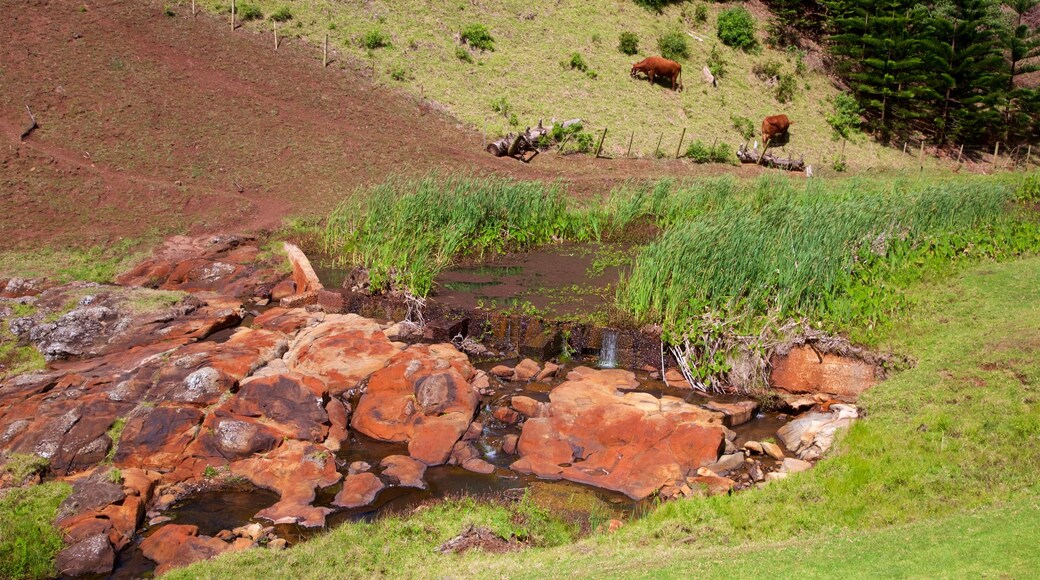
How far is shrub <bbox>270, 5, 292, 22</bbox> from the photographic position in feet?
90.4

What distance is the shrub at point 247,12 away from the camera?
89.1ft

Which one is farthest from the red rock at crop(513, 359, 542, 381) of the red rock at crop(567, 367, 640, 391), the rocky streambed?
the red rock at crop(567, 367, 640, 391)

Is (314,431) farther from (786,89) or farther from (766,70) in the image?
(766,70)

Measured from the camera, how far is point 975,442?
291 inches

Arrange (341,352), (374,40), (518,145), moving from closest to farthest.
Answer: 1. (341,352)
2. (518,145)
3. (374,40)

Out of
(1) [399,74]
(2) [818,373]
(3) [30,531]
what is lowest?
(3) [30,531]

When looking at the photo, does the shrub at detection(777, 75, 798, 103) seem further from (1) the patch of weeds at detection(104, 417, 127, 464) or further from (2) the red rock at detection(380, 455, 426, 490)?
(1) the patch of weeds at detection(104, 417, 127, 464)

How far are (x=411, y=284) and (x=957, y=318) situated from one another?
24.7ft

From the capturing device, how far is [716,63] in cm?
3416

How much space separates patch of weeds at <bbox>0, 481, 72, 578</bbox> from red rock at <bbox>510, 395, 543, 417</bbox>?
4.66m

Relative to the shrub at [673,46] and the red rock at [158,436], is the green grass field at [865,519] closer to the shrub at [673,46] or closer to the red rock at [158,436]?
the red rock at [158,436]

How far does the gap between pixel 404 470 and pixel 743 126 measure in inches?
1010

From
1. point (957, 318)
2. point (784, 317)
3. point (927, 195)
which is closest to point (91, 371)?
point (784, 317)

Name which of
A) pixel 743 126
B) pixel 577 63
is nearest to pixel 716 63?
pixel 743 126
